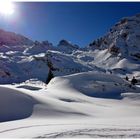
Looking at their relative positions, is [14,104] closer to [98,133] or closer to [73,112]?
[73,112]

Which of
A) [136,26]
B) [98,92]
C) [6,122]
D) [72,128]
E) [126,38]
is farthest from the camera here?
[136,26]

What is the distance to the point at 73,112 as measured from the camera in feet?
56.1

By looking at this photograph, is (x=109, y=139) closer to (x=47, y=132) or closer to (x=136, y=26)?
(x=47, y=132)

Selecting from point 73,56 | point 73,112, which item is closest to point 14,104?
point 73,112

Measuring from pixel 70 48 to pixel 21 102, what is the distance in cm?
15800

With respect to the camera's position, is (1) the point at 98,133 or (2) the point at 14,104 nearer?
(1) the point at 98,133

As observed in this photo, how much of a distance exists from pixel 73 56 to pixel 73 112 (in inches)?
4623

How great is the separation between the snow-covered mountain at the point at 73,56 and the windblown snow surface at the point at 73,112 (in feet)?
173

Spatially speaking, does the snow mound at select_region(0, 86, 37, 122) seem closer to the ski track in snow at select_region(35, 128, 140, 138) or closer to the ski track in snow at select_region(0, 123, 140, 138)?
the ski track in snow at select_region(0, 123, 140, 138)

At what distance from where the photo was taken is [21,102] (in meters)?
17.0

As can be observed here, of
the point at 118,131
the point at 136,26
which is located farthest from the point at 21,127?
the point at 136,26

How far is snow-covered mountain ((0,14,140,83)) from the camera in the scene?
321ft

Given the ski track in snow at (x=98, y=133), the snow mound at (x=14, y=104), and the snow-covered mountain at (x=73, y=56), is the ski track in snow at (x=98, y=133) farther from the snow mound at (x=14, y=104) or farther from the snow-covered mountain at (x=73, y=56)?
the snow-covered mountain at (x=73, y=56)

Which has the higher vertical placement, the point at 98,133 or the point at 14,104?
the point at 14,104
